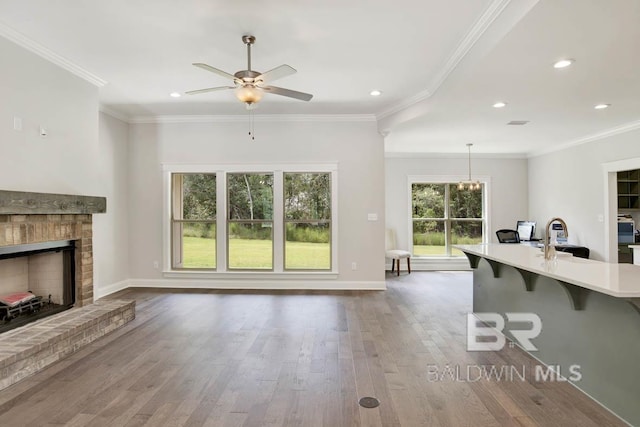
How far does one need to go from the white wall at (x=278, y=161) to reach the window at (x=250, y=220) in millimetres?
319

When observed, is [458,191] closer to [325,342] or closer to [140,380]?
[325,342]

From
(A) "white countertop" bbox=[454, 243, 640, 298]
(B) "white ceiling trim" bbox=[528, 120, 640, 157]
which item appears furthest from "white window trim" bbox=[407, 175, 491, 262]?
(A) "white countertop" bbox=[454, 243, 640, 298]

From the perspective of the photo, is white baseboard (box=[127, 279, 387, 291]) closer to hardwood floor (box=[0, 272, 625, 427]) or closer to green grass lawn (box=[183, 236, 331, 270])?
green grass lawn (box=[183, 236, 331, 270])

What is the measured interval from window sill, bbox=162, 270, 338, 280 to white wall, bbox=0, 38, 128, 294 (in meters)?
2.11

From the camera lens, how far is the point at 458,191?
336 inches

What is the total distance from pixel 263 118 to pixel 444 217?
15.9 ft

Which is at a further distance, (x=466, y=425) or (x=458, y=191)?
(x=458, y=191)

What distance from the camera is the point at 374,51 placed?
3.67 meters

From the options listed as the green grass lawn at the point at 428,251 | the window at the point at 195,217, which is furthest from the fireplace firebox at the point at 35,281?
the green grass lawn at the point at 428,251

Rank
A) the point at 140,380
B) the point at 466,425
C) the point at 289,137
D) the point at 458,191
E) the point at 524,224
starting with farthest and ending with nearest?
the point at 458,191, the point at 524,224, the point at 289,137, the point at 140,380, the point at 466,425

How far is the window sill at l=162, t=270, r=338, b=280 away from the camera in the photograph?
607 centimetres

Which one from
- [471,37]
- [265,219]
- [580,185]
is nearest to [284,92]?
[471,37]

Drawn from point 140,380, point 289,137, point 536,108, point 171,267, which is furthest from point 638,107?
point 171,267

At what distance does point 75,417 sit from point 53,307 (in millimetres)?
2015
